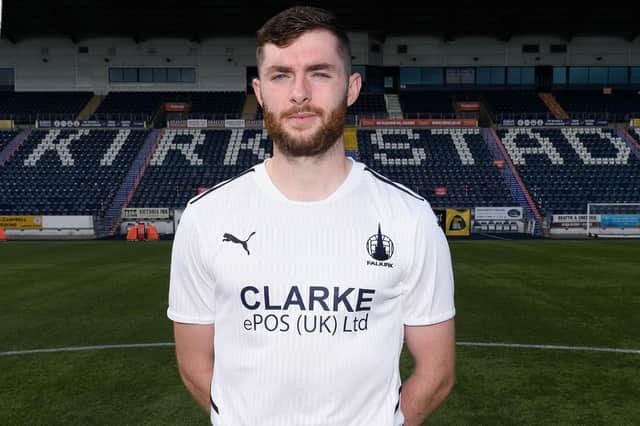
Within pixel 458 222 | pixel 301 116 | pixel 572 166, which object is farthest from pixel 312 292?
pixel 572 166

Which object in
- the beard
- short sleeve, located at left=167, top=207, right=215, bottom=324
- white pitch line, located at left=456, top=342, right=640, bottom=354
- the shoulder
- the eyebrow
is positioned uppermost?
the eyebrow

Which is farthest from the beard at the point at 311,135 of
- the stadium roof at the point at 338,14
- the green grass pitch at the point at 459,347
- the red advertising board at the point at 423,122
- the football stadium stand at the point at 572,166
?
the red advertising board at the point at 423,122

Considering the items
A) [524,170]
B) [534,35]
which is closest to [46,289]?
[524,170]

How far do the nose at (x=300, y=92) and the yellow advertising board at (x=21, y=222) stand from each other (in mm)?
31060

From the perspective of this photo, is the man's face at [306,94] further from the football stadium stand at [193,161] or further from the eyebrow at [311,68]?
the football stadium stand at [193,161]

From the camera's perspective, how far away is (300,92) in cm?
229

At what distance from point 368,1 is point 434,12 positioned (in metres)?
5.50

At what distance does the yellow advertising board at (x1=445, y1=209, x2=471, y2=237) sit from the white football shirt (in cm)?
2790

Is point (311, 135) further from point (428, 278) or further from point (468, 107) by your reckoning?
point (468, 107)

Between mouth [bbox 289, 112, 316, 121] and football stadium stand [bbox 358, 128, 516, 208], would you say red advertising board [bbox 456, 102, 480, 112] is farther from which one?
mouth [bbox 289, 112, 316, 121]

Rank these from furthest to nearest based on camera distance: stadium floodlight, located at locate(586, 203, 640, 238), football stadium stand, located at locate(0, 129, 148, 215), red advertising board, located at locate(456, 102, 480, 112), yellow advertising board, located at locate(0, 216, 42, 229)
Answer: red advertising board, located at locate(456, 102, 480, 112)
football stadium stand, located at locate(0, 129, 148, 215)
yellow advertising board, located at locate(0, 216, 42, 229)
stadium floodlight, located at locate(586, 203, 640, 238)

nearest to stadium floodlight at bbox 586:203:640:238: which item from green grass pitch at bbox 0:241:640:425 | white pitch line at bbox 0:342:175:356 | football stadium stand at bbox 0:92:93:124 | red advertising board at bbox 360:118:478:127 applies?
green grass pitch at bbox 0:241:640:425

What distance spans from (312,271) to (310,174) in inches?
16.8

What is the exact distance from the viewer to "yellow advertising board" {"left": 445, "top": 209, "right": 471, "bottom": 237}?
29641mm
